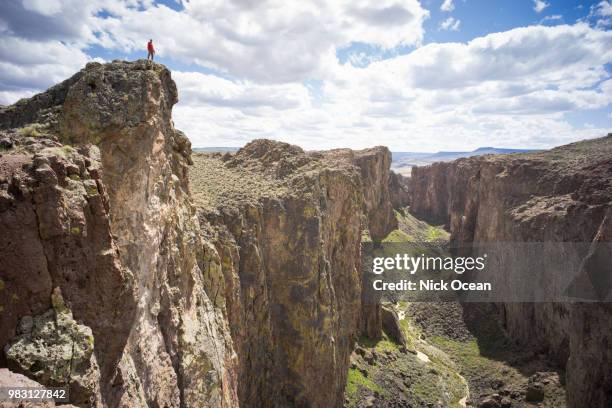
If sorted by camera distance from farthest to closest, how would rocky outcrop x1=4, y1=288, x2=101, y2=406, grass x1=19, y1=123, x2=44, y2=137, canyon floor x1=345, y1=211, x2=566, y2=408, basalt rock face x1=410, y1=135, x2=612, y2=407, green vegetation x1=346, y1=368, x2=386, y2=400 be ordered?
1. canyon floor x1=345, y1=211, x2=566, y2=408
2. green vegetation x1=346, y1=368, x2=386, y2=400
3. basalt rock face x1=410, y1=135, x2=612, y2=407
4. grass x1=19, y1=123, x2=44, y2=137
5. rocky outcrop x1=4, y1=288, x2=101, y2=406

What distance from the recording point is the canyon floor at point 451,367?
175ft

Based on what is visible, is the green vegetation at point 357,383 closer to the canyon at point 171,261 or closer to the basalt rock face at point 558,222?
the canyon at point 171,261

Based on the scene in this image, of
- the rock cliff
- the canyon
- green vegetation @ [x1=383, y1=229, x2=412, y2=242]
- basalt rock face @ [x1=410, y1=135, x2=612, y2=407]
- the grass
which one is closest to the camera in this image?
the rock cliff

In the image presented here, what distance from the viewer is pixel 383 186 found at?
129000mm

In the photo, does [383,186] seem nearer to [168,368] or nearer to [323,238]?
[323,238]

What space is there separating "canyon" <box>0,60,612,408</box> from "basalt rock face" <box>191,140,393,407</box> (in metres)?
0.18

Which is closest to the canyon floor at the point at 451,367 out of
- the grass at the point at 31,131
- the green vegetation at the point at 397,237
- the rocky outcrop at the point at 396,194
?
the green vegetation at the point at 397,237

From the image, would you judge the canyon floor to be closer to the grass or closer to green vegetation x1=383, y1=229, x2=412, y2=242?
green vegetation x1=383, y1=229, x2=412, y2=242

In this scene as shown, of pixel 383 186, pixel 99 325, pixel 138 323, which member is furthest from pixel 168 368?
pixel 383 186

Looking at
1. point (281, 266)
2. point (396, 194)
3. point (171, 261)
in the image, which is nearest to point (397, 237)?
point (396, 194)

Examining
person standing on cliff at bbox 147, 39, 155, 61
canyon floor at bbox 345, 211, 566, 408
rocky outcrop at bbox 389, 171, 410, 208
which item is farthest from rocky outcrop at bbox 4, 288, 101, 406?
rocky outcrop at bbox 389, 171, 410, 208

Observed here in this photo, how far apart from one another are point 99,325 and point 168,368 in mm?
6620

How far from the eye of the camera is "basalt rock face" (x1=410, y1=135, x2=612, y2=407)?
107 ft

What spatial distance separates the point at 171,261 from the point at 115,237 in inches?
204
